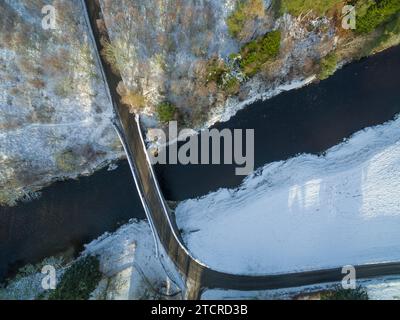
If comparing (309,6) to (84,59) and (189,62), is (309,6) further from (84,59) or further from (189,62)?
(84,59)

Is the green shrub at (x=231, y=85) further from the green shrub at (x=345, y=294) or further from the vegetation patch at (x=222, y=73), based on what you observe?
the green shrub at (x=345, y=294)

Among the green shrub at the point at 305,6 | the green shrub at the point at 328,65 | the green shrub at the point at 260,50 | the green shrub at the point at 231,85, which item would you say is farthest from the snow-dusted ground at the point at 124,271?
the green shrub at the point at 305,6

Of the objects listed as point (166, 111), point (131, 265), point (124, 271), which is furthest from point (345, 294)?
point (166, 111)

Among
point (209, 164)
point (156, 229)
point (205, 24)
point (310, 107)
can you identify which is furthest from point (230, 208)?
point (205, 24)

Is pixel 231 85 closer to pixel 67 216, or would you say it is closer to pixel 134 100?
pixel 134 100

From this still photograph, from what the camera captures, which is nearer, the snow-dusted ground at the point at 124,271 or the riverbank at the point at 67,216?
the snow-dusted ground at the point at 124,271

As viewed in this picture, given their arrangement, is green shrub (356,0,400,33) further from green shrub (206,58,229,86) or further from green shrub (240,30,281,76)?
green shrub (206,58,229,86)
